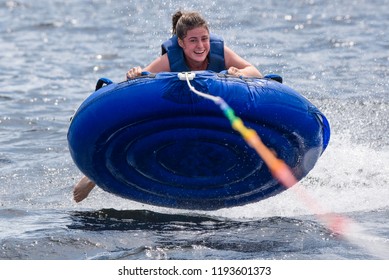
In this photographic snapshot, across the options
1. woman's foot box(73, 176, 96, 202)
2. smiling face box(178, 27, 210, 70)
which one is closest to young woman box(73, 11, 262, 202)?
smiling face box(178, 27, 210, 70)

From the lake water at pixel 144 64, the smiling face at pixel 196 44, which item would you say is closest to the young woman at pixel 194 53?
the smiling face at pixel 196 44

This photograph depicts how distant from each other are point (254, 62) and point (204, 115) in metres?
6.80

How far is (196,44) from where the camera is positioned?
6617 millimetres

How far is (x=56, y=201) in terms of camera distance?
7555 mm

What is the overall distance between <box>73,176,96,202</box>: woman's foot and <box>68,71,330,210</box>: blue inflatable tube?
36 cm

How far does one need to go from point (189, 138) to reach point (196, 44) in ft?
2.73

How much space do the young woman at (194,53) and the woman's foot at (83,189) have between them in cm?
107

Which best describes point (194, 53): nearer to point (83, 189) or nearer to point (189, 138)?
point (189, 138)

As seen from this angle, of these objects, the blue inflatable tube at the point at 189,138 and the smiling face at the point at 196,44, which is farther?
the smiling face at the point at 196,44

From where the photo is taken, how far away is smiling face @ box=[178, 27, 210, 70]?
21.6ft

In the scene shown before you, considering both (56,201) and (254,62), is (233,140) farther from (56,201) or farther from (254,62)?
(254,62)

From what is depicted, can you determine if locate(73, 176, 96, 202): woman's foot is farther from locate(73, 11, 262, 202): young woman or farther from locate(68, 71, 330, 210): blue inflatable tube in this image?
locate(73, 11, 262, 202): young woman

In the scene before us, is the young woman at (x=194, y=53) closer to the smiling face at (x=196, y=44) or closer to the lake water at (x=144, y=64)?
the smiling face at (x=196, y=44)

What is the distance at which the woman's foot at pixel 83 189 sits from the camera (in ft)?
23.4
